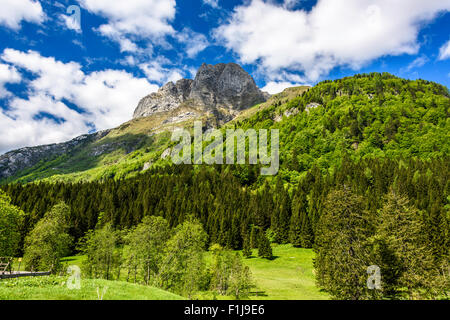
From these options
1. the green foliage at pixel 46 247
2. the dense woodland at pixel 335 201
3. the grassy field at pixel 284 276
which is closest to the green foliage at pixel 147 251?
the dense woodland at pixel 335 201

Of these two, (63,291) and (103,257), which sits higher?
(63,291)

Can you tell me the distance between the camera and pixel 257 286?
49.0 metres

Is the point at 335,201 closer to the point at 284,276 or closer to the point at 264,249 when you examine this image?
the point at 284,276

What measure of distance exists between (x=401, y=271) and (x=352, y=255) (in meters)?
8.55

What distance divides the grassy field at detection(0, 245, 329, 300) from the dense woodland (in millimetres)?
5404

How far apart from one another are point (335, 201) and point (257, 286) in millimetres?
26100

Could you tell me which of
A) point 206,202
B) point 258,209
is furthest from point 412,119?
point 206,202

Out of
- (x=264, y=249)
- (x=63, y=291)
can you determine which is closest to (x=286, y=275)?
(x=264, y=249)

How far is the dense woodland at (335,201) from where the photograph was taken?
1286 inches

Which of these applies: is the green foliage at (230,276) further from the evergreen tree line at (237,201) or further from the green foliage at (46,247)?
the evergreen tree line at (237,201)

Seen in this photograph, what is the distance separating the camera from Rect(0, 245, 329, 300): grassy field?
1916cm

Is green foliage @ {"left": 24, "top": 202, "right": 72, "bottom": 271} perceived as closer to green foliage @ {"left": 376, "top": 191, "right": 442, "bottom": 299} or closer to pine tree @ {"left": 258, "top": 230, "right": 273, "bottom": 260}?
pine tree @ {"left": 258, "top": 230, "right": 273, "bottom": 260}
